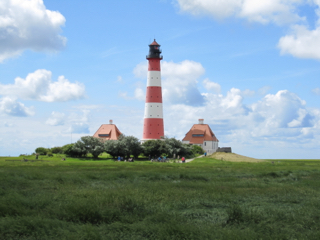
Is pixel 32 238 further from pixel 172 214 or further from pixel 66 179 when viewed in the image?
pixel 66 179

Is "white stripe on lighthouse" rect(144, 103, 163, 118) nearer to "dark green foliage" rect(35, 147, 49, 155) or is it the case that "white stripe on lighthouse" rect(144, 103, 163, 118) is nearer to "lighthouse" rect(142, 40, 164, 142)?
"lighthouse" rect(142, 40, 164, 142)

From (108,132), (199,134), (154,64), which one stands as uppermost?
(154,64)

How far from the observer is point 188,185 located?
20453mm

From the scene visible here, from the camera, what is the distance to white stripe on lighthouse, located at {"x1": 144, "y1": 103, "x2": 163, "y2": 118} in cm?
6794

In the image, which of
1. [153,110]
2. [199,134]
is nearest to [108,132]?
[199,134]

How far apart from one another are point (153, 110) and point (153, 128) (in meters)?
3.45

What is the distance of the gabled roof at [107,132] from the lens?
8519 cm

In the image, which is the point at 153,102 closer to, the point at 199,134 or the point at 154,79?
the point at 154,79

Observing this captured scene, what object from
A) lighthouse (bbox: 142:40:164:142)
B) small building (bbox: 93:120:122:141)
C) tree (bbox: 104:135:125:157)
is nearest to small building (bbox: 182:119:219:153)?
small building (bbox: 93:120:122:141)

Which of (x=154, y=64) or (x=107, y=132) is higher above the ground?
(x=154, y=64)

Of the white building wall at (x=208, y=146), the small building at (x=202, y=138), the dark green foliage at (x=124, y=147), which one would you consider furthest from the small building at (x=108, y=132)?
the white building wall at (x=208, y=146)

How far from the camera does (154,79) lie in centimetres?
6856

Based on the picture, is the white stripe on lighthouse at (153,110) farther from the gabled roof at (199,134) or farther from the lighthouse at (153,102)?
the gabled roof at (199,134)

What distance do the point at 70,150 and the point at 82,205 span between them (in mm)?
53843
